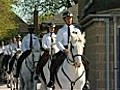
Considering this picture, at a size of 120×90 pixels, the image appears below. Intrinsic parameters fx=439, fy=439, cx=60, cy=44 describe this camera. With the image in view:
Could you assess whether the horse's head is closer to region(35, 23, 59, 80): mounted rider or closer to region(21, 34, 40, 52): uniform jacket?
region(35, 23, 59, 80): mounted rider

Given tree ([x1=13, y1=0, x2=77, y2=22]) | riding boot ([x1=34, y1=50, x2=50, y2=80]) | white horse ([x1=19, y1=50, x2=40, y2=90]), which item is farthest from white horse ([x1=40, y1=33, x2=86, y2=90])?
tree ([x1=13, y1=0, x2=77, y2=22])

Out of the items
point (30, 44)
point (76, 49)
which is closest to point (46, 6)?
point (30, 44)

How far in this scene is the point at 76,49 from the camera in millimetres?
8492

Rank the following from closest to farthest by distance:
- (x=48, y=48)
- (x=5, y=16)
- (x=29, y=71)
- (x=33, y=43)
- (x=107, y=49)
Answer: (x=48, y=48) < (x=107, y=49) < (x=29, y=71) < (x=33, y=43) < (x=5, y=16)

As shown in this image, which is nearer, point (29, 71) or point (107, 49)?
point (107, 49)

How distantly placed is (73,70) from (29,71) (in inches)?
226

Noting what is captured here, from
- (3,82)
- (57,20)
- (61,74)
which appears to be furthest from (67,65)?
(57,20)

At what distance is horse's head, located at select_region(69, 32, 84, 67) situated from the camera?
8438mm

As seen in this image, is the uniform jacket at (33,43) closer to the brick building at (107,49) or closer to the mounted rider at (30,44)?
the mounted rider at (30,44)

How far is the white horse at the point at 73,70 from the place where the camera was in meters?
8.51

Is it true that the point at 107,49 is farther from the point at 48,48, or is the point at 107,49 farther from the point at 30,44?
the point at 30,44

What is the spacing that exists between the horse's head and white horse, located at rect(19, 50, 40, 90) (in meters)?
5.53

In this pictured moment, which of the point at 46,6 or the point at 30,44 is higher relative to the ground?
the point at 46,6

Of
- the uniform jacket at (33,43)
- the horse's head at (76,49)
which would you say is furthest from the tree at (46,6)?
the horse's head at (76,49)
